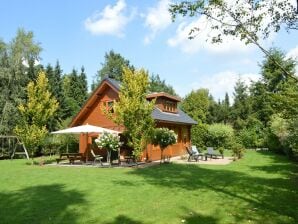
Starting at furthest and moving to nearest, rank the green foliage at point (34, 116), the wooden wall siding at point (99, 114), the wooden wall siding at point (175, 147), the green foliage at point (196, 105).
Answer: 1. the green foliage at point (196, 105)
2. the wooden wall siding at point (99, 114)
3. the wooden wall siding at point (175, 147)
4. the green foliage at point (34, 116)

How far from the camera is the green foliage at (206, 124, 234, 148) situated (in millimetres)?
36312

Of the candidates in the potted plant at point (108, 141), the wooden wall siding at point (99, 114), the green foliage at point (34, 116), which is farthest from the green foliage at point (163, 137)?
the green foliage at point (34, 116)

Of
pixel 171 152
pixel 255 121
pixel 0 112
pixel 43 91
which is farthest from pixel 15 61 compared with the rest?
pixel 255 121

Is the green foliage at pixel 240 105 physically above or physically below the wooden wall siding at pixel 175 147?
above

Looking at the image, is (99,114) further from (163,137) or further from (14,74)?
(14,74)

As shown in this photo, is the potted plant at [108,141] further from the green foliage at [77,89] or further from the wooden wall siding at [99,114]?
the green foliage at [77,89]

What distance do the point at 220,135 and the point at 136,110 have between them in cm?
1735

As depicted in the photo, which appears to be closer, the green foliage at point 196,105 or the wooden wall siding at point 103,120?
the wooden wall siding at point 103,120

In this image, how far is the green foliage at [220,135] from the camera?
3631 cm

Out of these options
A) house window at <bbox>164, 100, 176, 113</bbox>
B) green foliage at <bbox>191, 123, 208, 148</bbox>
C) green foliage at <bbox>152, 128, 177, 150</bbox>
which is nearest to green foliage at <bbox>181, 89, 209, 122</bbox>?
green foliage at <bbox>191, 123, 208, 148</bbox>

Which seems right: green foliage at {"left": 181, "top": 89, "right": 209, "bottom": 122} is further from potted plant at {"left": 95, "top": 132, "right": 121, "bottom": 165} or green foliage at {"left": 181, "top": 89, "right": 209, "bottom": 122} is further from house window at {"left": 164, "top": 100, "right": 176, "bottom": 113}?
potted plant at {"left": 95, "top": 132, "right": 121, "bottom": 165}

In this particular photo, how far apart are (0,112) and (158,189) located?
27.9 meters

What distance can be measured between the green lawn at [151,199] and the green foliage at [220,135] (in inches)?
793

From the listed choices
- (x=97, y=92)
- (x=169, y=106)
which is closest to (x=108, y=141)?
(x=97, y=92)
